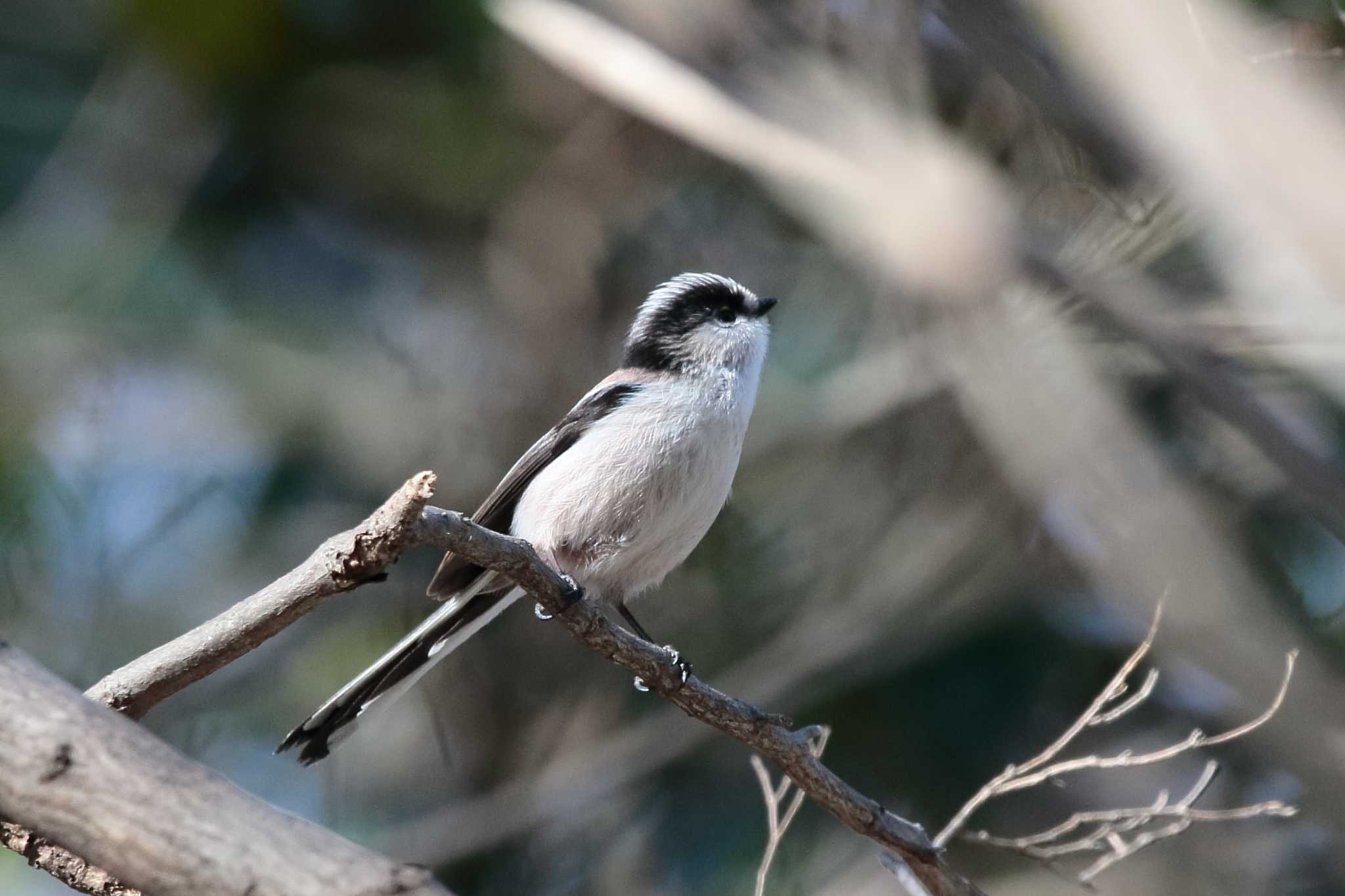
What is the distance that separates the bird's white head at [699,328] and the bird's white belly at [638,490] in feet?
1.04

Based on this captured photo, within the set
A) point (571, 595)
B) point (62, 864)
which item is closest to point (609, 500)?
point (571, 595)

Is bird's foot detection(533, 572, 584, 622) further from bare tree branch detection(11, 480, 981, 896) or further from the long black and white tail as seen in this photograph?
the long black and white tail

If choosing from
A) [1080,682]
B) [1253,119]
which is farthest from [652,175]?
[1253,119]

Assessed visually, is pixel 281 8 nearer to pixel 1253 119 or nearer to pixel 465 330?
pixel 465 330

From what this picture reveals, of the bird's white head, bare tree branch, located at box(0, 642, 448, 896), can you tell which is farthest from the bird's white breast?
bare tree branch, located at box(0, 642, 448, 896)

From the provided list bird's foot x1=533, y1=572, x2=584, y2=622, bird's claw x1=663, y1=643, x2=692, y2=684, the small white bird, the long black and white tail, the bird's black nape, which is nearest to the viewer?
bird's foot x1=533, y1=572, x2=584, y2=622

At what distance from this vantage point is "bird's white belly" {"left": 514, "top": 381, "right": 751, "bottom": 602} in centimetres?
376

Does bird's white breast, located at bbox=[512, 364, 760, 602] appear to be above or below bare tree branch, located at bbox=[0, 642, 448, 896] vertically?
below

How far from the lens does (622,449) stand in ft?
12.4

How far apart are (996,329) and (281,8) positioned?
4790 millimetres

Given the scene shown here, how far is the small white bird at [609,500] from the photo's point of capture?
3705 millimetres

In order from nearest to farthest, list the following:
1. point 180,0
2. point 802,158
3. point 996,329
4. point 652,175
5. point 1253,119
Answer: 1. point 1253,119
2. point 996,329
3. point 802,158
4. point 180,0
5. point 652,175

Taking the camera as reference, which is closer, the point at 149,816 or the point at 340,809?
the point at 149,816

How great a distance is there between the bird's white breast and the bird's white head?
0.24 m
